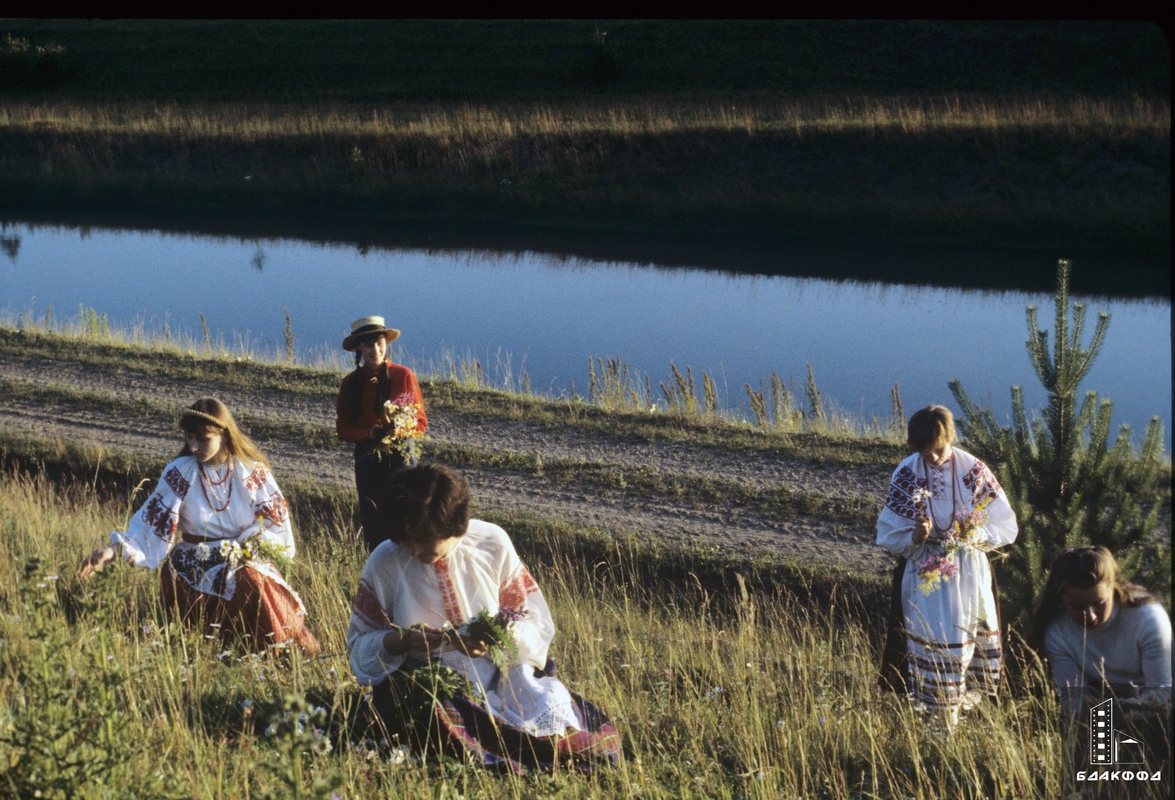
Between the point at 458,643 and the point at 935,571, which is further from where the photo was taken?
the point at 935,571

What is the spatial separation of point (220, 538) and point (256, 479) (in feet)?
1.06

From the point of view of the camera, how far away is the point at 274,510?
16.4ft

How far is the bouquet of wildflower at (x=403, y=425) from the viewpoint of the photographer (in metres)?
6.14

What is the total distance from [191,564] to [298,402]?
6.85 meters

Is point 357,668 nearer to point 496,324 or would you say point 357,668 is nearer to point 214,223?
point 496,324

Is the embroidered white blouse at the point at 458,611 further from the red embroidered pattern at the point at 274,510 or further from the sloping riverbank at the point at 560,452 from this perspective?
the sloping riverbank at the point at 560,452

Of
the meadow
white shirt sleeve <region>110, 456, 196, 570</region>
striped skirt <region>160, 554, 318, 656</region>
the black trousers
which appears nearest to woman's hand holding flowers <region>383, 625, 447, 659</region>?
the meadow

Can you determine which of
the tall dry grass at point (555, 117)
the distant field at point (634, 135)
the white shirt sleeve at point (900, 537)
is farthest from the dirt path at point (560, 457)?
the tall dry grass at point (555, 117)

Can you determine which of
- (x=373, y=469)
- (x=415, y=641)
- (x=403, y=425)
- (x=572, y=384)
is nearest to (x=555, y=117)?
(x=572, y=384)

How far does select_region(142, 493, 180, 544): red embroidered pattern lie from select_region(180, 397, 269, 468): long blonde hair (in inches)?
11.0

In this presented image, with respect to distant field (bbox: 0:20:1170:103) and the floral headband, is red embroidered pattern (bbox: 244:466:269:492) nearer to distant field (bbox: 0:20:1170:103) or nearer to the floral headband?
the floral headband

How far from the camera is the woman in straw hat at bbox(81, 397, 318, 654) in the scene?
4758mm

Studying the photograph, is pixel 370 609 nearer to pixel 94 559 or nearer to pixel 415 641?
pixel 415 641

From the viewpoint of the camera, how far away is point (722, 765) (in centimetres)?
367
